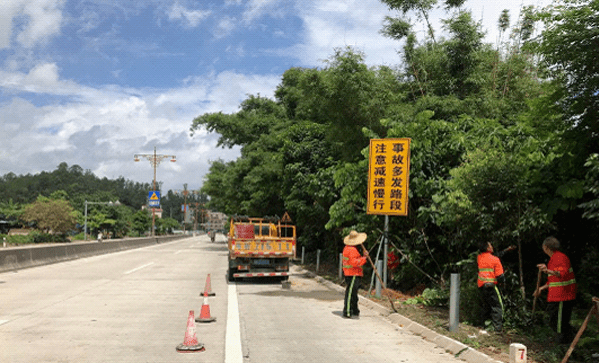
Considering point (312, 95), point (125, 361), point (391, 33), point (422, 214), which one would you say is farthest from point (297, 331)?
point (391, 33)

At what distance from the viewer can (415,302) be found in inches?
482

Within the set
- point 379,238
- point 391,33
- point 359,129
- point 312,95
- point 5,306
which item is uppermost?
point 391,33

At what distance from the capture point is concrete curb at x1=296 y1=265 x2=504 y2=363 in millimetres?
7205

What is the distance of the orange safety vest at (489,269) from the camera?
881 cm

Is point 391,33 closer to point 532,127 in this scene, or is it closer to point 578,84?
point 532,127

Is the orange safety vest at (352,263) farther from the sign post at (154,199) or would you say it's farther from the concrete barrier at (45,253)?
the sign post at (154,199)

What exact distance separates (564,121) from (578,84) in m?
0.77

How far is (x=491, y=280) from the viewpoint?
8.81 meters

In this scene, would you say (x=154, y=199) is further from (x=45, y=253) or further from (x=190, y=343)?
(x=190, y=343)

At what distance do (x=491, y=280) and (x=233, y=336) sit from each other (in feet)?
14.1

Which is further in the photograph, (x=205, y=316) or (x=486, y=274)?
(x=205, y=316)

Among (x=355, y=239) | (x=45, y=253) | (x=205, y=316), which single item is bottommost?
(x=45, y=253)

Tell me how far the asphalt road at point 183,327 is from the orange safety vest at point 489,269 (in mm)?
1445

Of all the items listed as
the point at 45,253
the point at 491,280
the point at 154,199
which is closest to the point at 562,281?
the point at 491,280
